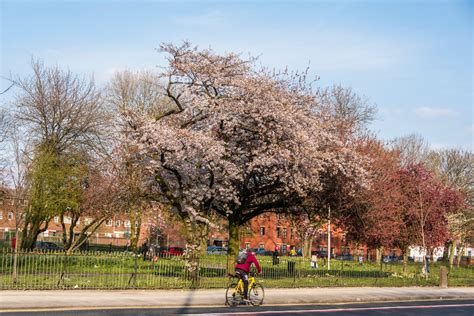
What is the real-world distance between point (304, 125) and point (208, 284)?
8496mm

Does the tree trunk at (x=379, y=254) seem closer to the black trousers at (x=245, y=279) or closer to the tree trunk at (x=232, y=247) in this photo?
the tree trunk at (x=232, y=247)

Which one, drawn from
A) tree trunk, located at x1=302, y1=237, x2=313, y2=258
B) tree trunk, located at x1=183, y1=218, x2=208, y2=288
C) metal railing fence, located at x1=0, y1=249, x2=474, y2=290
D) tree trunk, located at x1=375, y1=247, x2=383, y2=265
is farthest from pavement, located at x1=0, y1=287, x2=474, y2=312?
tree trunk, located at x1=302, y1=237, x2=313, y2=258

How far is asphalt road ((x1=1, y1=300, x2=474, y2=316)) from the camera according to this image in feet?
56.1

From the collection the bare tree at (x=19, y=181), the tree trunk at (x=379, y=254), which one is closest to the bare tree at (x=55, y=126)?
the bare tree at (x=19, y=181)

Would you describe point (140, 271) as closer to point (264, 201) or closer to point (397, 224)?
point (264, 201)

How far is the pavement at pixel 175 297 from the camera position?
59.8 feet

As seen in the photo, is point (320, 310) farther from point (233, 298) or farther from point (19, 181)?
point (19, 181)

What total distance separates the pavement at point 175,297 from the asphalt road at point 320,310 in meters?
0.79

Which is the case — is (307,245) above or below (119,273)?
above

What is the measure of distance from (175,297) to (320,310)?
201 inches

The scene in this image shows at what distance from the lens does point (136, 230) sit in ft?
187

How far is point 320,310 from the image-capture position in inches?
791

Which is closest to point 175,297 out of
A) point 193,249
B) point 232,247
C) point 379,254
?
point 193,249

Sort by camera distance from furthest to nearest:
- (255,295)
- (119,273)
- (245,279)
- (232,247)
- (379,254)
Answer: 1. (379,254)
2. (232,247)
3. (119,273)
4. (255,295)
5. (245,279)
